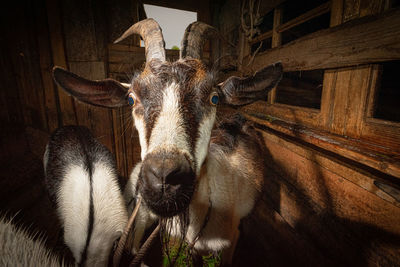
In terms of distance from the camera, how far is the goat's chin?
2.84 ft

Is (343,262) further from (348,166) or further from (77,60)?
(77,60)

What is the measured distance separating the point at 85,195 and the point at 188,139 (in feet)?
4.32

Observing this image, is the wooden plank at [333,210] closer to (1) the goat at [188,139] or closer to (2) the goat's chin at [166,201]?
(1) the goat at [188,139]

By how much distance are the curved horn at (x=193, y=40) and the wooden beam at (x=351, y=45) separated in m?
1.12

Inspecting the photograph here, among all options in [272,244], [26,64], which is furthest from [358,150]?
[26,64]

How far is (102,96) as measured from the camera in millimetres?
1605

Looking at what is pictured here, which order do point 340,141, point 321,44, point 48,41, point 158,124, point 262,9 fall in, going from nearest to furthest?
1. point 158,124
2. point 340,141
3. point 321,44
4. point 262,9
5. point 48,41

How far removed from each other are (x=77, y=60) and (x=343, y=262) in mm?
5379

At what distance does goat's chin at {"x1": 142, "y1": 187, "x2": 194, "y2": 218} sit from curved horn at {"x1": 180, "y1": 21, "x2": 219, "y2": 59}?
1301 mm

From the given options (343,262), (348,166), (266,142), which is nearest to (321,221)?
(343,262)

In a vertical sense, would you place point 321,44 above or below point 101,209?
above

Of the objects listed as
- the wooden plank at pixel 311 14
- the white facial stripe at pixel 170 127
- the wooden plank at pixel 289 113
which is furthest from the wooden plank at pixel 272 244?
the wooden plank at pixel 311 14

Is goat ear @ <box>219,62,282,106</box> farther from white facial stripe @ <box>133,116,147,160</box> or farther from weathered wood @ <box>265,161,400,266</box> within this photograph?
weathered wood @ <box>265,161,400,266</box>

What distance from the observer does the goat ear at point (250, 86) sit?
140 centimetres
